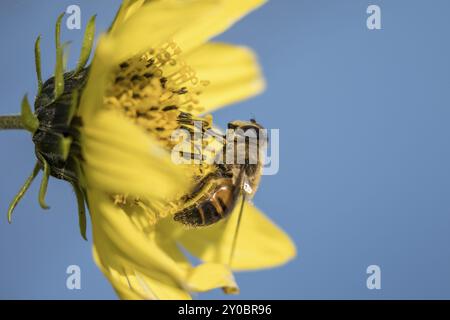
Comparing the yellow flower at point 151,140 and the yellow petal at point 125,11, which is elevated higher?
the yellow petal at point 125,11

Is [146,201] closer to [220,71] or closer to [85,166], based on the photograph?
[85,166]

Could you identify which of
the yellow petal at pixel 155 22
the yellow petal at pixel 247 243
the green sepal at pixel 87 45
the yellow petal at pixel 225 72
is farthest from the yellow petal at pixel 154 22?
the yellow petal at pixel 247 243

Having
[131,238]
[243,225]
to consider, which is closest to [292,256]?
[243,225]

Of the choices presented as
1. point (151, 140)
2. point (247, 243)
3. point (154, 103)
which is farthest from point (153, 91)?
point (247, 243)

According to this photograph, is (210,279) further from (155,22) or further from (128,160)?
(155,22)

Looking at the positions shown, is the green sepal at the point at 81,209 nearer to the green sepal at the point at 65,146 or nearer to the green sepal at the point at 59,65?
the green sepal at the point at 65,146

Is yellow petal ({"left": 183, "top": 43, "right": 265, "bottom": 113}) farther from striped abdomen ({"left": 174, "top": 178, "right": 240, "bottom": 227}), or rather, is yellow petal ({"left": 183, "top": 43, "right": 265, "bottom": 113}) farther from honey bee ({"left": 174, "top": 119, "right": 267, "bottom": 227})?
striped abdomen ({"left": 174, "top": 178, "right": 240, "bottom": 227})

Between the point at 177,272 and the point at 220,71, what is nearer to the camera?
the point at 177,272
